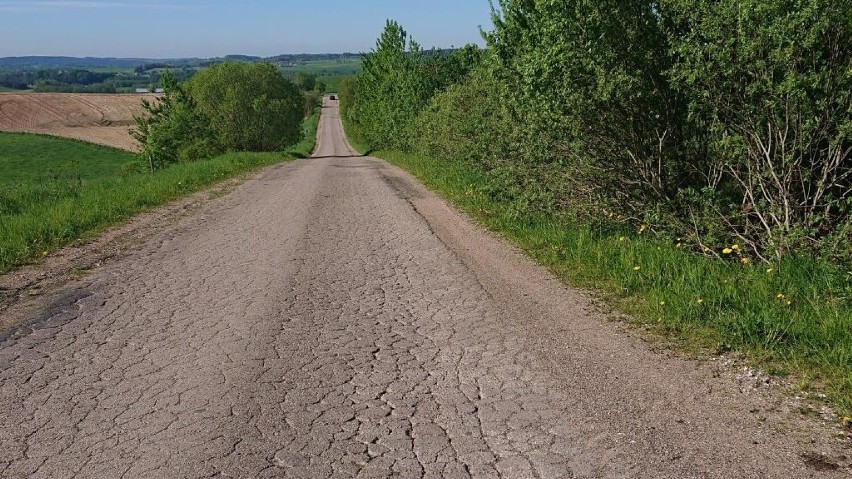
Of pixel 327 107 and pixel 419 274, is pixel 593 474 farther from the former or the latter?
pixel 327 107

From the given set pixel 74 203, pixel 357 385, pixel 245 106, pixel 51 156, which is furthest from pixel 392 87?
pixel 51 156

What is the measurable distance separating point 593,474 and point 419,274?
13.7ft

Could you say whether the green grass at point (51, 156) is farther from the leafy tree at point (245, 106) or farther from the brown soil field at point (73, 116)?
the leafy tree at point (245, 106)

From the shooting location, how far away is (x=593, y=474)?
320 cm

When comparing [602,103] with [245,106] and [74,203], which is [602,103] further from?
[245,106]

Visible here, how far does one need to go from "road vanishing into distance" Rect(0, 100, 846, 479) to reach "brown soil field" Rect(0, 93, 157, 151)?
228 feet

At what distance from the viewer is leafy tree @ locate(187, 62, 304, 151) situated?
5588 centimetres

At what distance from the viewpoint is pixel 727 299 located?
5.42 meters

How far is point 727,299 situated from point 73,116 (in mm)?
88955

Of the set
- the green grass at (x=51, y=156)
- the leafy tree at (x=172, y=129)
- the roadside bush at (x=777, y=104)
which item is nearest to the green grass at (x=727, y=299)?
the roadside bush at (x=777, y=104)

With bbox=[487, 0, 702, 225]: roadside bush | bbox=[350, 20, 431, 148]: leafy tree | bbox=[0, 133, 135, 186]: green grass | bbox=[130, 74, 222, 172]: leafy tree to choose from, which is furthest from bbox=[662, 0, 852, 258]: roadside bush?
bbox=[0, 133, 135, 186]: green grass

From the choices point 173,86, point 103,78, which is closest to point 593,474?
point 173,86

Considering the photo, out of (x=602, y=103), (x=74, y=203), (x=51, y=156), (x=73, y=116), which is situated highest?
(x=602, y=103)

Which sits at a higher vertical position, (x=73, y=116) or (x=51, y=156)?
(x=73, y=116)
